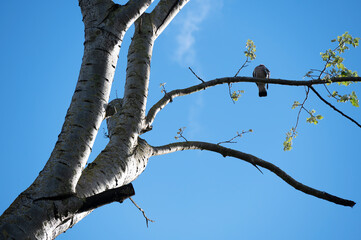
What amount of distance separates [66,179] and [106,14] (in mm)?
1296

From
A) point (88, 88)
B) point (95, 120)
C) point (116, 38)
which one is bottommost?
point (95, 120)

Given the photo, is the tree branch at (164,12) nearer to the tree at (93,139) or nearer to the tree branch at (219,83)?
the tree at (93,139)

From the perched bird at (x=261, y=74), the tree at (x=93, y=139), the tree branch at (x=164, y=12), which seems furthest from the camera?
the perched bird at (x=261, y=74)

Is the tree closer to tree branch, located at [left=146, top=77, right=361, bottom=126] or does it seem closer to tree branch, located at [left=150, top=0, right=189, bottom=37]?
tree branch, located at [left=150, top=0, right=189, bottom=37]

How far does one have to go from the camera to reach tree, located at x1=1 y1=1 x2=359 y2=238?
1496 mm

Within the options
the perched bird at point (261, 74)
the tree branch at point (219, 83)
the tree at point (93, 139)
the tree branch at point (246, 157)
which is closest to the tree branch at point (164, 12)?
the tree at point (93, 139)

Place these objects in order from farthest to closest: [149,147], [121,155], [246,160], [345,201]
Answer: [246,160] → [149,147] → [345,201] → [121,155]

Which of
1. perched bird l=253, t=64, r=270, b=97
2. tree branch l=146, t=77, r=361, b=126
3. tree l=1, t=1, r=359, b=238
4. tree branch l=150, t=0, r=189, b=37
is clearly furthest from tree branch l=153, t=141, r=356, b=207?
perched bird l=253, t=64, r=270, b=97

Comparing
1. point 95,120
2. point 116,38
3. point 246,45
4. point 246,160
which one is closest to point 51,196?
point 95,120

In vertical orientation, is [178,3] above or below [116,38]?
above

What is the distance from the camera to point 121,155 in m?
2.27

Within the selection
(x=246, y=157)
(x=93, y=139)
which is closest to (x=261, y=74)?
(x=246, y=157)

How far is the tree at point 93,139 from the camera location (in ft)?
4.91

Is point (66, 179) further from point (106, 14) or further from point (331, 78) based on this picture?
point (331, 78)
